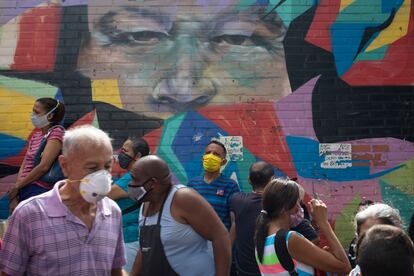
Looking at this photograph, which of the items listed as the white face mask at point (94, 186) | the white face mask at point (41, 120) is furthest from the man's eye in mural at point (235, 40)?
the white face mask at point (94, 186)

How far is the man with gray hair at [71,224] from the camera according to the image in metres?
2.94

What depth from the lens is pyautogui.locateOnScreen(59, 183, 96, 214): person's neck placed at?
309 cm

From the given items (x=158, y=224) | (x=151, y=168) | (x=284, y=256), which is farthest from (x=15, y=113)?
(x=284, y=256)

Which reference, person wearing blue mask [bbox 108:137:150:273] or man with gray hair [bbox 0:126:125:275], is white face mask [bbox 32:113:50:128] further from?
man with gray hair [bbox 0:126:125:275]

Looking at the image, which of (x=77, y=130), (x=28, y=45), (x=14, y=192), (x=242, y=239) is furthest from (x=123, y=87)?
(x=77, y=130)

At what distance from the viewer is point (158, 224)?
385cm

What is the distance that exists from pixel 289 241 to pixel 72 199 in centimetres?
136

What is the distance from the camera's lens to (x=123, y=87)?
283 inches

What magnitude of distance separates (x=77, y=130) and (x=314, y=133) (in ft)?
14.9

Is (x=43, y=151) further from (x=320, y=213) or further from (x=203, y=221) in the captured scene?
(x=320, y=213)

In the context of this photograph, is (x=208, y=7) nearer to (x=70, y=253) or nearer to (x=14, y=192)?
(x=14, y=192)

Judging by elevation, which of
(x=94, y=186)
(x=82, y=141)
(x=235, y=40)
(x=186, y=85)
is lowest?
(x=186, y=85)

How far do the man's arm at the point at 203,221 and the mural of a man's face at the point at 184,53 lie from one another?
11.2 feet

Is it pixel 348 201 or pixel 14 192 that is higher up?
pixel 14 192
